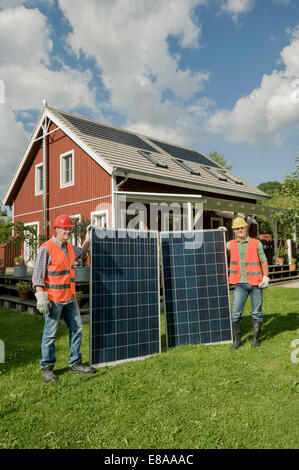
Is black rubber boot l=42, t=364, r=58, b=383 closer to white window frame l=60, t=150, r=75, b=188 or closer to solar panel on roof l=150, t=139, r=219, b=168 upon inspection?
white window frame l=60, t=150, r=75, b=188

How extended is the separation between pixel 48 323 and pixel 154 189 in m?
10.4

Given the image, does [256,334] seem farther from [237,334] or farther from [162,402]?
[162,402]

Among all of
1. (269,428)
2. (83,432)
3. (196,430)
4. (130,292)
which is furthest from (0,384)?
(269,428)

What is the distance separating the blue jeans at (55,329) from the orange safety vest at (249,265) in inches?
99.4

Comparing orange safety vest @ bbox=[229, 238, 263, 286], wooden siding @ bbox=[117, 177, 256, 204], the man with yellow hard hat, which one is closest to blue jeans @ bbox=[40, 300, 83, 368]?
the man with yellow hard hat

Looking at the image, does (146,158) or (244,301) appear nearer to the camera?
(244,301)

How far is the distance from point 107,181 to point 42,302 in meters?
9.41

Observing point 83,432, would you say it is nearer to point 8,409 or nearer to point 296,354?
Answer: point 8,409

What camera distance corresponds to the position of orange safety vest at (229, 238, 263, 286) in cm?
513

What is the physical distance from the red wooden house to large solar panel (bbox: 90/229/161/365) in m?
6.17

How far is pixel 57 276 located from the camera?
13.5ft

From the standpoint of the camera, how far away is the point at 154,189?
13.9m

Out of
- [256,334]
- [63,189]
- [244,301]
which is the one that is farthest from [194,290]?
[63,189]

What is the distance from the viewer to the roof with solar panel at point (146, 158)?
13078mm
